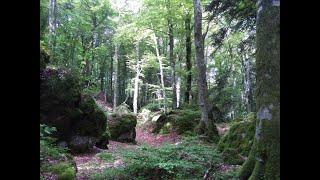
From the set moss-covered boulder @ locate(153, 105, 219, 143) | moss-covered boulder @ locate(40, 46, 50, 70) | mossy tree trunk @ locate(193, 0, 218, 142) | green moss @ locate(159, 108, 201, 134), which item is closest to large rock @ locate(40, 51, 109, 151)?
moss-covered boulder @ locate(40, 46, 50, 70)

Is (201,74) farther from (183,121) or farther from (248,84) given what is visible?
(248,84)

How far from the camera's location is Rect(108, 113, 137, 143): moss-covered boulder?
706 inches

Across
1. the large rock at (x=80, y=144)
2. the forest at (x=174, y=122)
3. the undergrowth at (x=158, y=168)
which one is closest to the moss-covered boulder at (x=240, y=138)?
the forest at (x=174, y=122)

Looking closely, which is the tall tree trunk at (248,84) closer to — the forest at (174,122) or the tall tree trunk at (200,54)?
the forest at (174,122)

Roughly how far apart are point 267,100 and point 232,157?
3.40m

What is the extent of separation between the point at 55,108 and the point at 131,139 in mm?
7163

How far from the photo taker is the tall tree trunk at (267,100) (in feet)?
19.3

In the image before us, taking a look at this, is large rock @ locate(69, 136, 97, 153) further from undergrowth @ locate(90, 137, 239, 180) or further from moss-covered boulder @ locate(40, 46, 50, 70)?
undergrowth @ locate(90, 137, 239, 180)

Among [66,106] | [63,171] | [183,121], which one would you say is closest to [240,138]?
[63,171]

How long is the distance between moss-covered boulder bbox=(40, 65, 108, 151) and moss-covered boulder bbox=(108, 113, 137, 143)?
4661 millimetres
